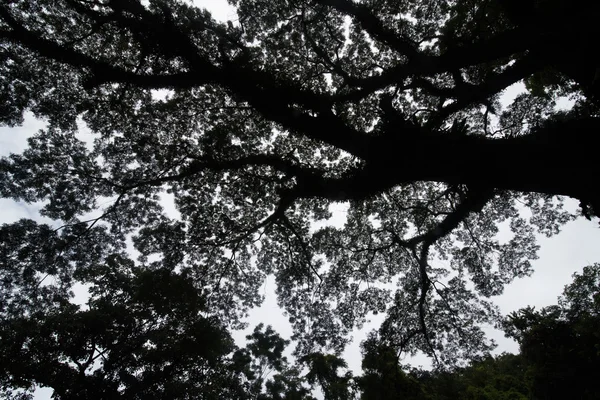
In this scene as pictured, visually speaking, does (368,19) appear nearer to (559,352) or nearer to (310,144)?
(310,144)

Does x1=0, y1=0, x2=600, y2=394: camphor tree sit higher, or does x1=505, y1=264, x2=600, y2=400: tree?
x1=0, y1=0, x2=600, y2=394: camphor tree

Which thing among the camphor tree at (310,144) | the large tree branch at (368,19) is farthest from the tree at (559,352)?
the large tree branch at (368,19)

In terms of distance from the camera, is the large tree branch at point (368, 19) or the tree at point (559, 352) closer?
the large tree branch at point (368, 19)

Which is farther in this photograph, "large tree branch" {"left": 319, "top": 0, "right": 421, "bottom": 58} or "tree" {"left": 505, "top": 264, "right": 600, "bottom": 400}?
"tree" {"left": 505, "top": 264, "right": 600, "bottom": 400}

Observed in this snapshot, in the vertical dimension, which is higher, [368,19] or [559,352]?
[368,19]

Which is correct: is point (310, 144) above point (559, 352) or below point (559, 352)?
above

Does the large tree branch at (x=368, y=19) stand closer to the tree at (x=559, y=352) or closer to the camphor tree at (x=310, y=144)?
the camphor tree at (x=310, y=144)

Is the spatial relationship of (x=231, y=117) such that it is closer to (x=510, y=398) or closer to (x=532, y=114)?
(x=532, y=114)

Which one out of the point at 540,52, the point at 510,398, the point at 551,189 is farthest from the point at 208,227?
the point at 510,398

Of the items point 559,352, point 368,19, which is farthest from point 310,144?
point 559,352

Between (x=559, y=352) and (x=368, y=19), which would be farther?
(x=559, y=352)

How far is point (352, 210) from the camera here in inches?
463

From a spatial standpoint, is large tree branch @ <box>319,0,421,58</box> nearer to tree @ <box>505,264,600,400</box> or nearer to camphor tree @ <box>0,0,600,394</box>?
camphor tree @ <box>0,0,600,394</box>

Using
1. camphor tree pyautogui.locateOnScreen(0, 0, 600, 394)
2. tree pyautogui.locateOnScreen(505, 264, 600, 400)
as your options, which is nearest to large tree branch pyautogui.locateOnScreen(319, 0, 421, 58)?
camphor tree pyautogui.locateOnScreen(0, 0, 600, 394)
